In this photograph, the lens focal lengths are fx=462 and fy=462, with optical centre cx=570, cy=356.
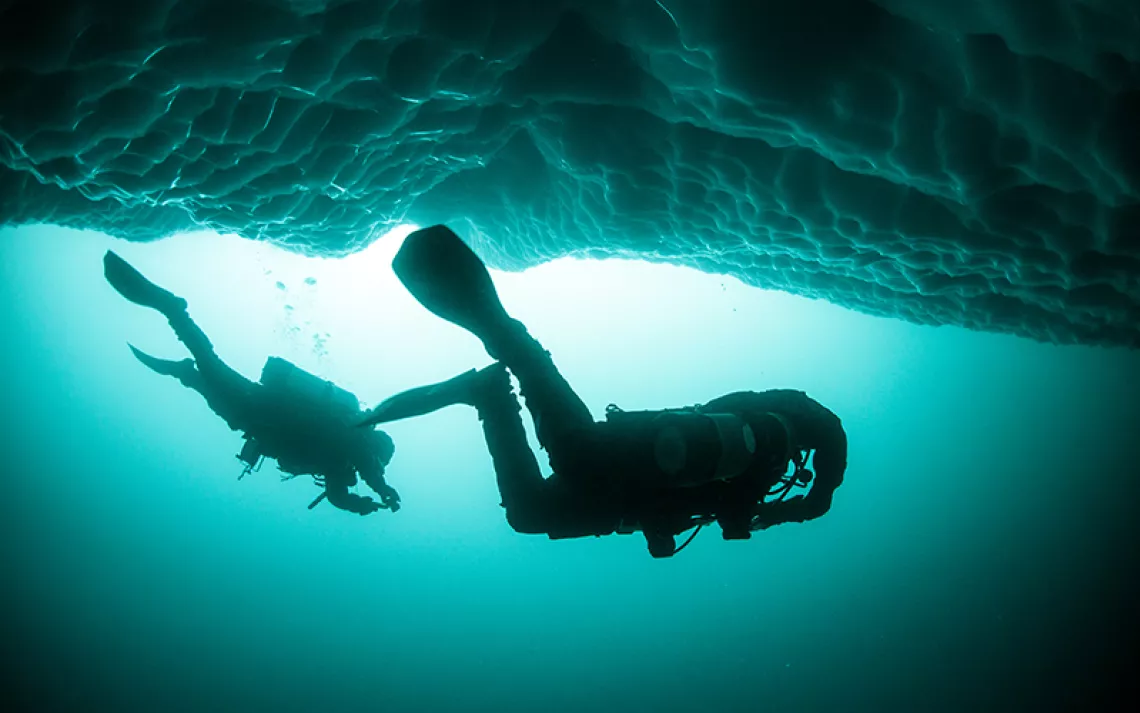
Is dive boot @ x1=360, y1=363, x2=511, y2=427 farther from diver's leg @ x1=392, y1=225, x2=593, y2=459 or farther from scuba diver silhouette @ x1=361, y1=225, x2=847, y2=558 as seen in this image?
diver's leg @ x1=392, y1=225, x2=593, y2=459

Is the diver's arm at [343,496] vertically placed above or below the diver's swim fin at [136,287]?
below

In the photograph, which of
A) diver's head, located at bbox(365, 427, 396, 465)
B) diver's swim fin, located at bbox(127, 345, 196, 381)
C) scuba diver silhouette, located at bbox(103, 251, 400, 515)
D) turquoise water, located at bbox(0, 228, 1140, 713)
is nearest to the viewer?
scuba diver silhouette, located at bbox(103, 251, 400, 515)

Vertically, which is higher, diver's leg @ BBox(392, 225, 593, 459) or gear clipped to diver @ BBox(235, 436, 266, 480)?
diver's leg @ BBox(392, 225, 593, 459)

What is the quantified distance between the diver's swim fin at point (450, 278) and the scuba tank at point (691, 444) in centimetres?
114

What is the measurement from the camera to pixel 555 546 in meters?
63.0

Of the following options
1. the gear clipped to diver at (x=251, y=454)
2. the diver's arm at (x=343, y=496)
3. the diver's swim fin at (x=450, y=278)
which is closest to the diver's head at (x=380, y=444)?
the diver's arm at (x=343, y=496)

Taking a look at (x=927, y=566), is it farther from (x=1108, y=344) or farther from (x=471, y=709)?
(x=1108, y=344)

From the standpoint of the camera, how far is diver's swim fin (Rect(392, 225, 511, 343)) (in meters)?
2.94

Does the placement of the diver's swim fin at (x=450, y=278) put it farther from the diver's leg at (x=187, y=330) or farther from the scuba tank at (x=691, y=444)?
the diver's leg at (x=187, y=330)

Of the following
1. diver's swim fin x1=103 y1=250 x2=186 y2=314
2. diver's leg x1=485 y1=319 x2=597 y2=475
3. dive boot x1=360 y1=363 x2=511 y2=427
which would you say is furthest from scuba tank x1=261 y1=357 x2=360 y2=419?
diver's leg x1=485 y1=319 x2=597 y2=475

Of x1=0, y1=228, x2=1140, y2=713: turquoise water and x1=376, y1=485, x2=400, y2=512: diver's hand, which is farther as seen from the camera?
x1=0, y1=228, x2=1140, y2=713: turquoise water

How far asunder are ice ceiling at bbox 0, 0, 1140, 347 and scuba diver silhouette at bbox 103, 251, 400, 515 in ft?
5.65

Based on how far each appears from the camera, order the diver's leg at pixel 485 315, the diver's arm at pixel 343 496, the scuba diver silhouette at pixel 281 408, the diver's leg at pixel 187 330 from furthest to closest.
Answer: the diver's arm at pixel 343 496 → the scuba diver silhouette at pixel 281 408 → the diver's leg at pixel 187 330 → the diver's leg at pixel 485 315

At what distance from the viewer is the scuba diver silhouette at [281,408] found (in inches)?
229
